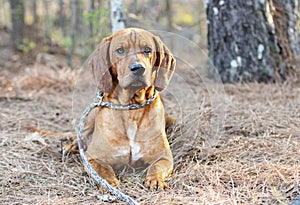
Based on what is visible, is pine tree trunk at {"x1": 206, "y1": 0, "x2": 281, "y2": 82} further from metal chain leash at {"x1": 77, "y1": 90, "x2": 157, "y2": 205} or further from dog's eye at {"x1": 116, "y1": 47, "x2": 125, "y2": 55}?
dog's eye at {"x1": 116, "y1": 47, "x2": 125, "y2": 55}

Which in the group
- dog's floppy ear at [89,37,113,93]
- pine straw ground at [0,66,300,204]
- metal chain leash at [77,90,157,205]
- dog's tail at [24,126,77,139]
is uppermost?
dog's floppy ear at [89,37,113,93]

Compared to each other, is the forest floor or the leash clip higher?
the leash clip

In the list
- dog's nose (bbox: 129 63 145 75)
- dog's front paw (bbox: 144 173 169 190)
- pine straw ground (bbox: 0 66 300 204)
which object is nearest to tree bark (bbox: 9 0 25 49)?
pine straw ground (bbox: 0 66 300 204)

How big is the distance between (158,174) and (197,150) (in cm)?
63

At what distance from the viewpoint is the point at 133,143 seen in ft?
10.1

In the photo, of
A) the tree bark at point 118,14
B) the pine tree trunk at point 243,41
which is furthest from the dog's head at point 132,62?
the pine tree trunk at point 243,41

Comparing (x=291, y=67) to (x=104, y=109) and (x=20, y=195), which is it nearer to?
(x=104, y=109)

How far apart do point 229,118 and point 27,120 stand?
199 centimetres

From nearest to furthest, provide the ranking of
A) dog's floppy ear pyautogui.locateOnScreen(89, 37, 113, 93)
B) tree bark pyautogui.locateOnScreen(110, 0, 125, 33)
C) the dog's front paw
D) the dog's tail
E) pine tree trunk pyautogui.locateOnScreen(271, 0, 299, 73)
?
the dog's front paw < dog's floppy ear pyautogui.locateOnScreen(89, 37, 113, 93) < the dog's tail < tree bark pyautogui.locateOnScreen(110, 0, 125, 33) < pine tree trunk pyautogui.locateOnScreen(271, 0, 299, 73)

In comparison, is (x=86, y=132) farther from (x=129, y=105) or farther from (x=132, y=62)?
(x=132, y=62)

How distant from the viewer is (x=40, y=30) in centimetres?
983

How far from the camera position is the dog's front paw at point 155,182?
109 inches

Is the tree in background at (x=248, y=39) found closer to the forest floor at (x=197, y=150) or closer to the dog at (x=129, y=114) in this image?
the forest floor at (x=197, y=150)

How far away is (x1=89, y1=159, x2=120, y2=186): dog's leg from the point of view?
289 cm
